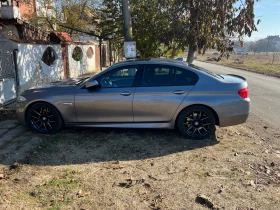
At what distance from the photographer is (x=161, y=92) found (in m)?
4.98

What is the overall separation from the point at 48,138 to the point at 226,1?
640 cm

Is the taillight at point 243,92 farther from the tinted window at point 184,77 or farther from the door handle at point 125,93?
the door handle at point 125,93

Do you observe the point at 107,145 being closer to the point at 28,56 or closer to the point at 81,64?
the point at 28,56

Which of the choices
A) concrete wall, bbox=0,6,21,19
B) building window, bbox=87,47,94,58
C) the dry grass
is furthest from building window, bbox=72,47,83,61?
the dry grass

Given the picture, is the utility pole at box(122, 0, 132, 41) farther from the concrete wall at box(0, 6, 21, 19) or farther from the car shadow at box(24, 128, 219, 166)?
the concrete wall at box(0, 6, 21, 19)

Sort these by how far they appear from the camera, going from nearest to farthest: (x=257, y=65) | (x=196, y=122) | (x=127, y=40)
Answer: (x=196, y=122), (x=127, y=40), (x=257, y=65)

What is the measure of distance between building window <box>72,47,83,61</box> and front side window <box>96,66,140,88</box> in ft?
35.6

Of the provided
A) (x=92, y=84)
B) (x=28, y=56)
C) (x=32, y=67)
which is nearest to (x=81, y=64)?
(x=32, y=67)

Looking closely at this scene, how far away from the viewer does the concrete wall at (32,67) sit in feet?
29.2

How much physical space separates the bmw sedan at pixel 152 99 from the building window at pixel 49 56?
22.8 feet

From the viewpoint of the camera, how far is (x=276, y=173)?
3.95 meters

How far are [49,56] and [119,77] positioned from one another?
315 inches

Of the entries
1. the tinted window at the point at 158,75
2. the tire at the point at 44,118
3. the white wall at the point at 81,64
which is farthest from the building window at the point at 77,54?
the tinted window at the point at 158,75

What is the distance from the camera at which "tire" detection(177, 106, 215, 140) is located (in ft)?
16.6
